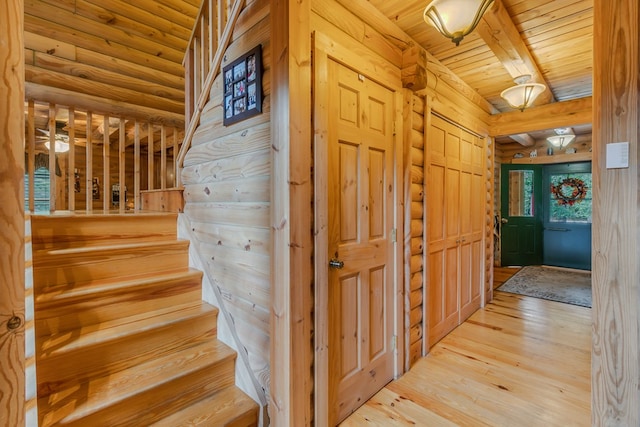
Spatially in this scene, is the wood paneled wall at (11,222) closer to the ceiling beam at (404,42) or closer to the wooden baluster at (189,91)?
the ceiling beam at (404,42)

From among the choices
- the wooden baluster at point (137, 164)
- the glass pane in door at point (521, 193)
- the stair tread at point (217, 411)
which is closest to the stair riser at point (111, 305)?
the stair tread at point (217, 411)

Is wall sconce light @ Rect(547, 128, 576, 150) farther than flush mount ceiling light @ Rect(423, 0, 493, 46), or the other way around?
wall sconce light @ Rect(547, 128, 576, 150)

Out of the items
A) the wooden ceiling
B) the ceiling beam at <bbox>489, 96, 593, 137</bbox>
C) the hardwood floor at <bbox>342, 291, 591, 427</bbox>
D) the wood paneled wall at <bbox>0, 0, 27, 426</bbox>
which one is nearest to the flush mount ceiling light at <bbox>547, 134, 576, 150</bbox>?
the wooden ceiling

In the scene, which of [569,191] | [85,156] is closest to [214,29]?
[85,156]

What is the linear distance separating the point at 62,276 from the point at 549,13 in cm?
365

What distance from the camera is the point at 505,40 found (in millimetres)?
2258

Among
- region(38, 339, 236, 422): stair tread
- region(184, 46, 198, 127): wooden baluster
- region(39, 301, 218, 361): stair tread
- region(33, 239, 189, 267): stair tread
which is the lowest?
region(38, 339, 236, 422): stair tread

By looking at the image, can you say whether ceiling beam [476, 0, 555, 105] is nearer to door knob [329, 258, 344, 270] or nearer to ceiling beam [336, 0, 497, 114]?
ceiling beam [336, 0, 497, 114]

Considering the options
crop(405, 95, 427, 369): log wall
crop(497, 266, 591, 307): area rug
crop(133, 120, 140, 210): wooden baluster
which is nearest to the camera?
crop(405, 95, 427, 369): log wall

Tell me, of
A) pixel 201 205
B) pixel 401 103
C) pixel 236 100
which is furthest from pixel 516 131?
pixel 201 205

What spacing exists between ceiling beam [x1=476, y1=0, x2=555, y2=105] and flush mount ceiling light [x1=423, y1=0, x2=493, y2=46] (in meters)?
0.58

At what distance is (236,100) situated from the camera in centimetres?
173

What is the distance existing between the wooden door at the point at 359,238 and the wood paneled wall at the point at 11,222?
121 centimetres

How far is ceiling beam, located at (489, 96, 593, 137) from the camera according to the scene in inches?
129
